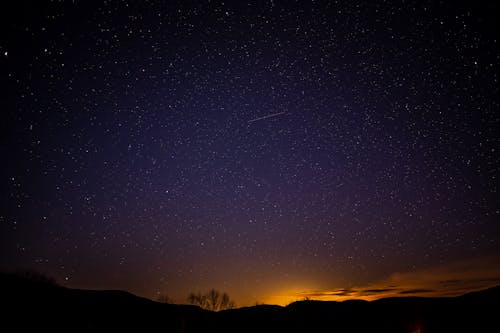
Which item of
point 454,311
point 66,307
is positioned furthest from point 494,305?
point 66,307

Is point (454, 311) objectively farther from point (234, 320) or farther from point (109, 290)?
point (109, 290)

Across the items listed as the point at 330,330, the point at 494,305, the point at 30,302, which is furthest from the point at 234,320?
the point at 494,305

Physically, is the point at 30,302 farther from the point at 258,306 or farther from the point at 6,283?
the point at 258,306

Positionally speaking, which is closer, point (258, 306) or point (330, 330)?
point (330, 330)

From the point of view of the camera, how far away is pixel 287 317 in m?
30.9

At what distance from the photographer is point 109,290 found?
2988 centimetres

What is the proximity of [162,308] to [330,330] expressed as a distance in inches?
546

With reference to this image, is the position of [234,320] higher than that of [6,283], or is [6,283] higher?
[6,283]

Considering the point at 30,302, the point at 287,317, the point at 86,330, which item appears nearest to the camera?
the point at 86,330

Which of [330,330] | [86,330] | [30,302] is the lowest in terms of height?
[330,330]

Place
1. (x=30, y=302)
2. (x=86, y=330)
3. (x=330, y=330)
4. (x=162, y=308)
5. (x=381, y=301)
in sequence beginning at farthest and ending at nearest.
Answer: (x=381, y=301) → (x=162, y=308) → (x=330, y=330) → (x=30, y=302) → (x=86, y=330)

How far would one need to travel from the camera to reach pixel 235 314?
31.6 meters

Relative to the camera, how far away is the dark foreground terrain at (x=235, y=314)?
1934 cm

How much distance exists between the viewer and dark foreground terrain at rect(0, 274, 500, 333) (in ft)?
63.5
